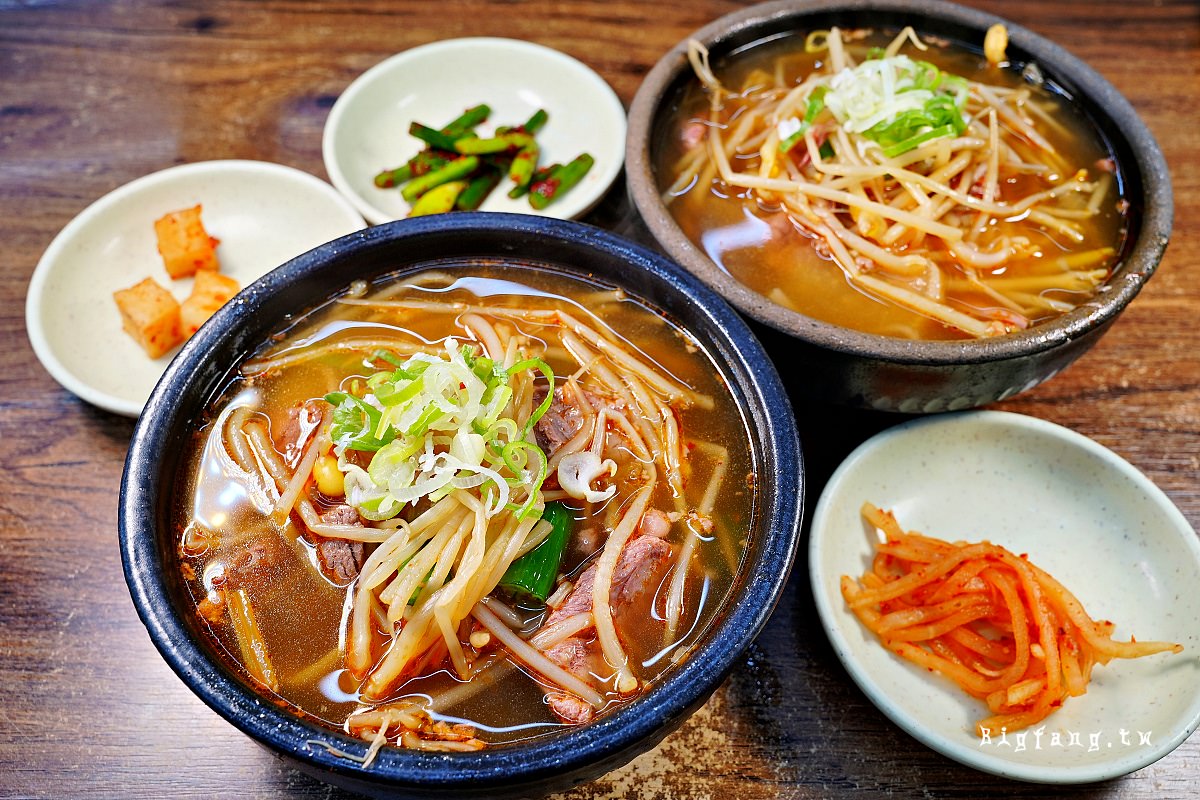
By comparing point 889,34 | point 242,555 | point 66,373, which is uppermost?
point 889,34

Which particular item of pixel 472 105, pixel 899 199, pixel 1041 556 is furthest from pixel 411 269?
pixel 1041 556

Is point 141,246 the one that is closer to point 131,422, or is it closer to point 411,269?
point 131,422

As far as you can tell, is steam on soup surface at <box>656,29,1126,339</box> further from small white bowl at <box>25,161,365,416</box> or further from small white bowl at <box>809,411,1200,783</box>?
small white bowl at <box>25,161,365,416</box>

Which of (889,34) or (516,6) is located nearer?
(889,34)

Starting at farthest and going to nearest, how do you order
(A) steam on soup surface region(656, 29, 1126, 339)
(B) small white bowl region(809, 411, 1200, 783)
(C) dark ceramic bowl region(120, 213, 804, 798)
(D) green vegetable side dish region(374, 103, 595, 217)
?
(D) green vegetable side dish region(374, 103, 595, 217), (A) steam on soup surface region(656, 29, 1126, 339), (B) small white bowl region(809, 411, 1200, 783), (C) dark ceramic bowl region(120, 213, 804, 798)

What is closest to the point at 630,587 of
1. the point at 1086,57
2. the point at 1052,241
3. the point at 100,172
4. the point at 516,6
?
the point at 1052,241

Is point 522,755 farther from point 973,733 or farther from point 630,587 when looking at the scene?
point 973,733

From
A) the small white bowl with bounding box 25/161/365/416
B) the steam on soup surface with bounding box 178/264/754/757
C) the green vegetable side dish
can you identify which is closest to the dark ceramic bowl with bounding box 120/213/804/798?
the steam on soup surface with bounding box 178/264/754/757
